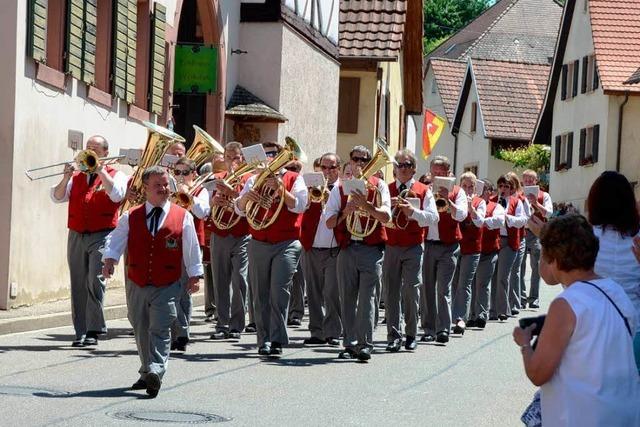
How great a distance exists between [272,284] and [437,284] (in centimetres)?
273

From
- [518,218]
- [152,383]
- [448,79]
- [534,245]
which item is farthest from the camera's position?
[448,79]

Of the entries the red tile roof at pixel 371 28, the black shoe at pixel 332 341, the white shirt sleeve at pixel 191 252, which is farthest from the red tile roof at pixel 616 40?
the white shirt sleeve at pixel 191 252

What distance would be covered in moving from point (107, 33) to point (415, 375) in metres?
9.36

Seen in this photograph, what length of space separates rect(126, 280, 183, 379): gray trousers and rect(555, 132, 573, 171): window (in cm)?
4335

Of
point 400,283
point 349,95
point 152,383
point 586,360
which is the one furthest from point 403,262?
point 349,95

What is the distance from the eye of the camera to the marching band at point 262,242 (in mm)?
11688

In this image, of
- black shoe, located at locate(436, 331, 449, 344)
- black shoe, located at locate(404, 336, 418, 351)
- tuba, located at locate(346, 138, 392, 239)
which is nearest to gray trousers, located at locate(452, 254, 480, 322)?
black shoe, located at locate(436, 331, 449, 344)

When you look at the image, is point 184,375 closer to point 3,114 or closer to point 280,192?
point 280,192

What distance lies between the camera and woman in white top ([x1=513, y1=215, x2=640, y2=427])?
6.12 metres

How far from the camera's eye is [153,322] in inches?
452

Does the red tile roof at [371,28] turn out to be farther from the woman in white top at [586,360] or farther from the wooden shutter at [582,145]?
the woman in white top at [586,360]

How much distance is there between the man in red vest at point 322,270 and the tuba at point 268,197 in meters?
1.22

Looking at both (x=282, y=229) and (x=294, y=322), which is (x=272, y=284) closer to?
(x=282, y=229)

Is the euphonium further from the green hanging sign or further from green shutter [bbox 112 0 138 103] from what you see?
the green hanging sign
